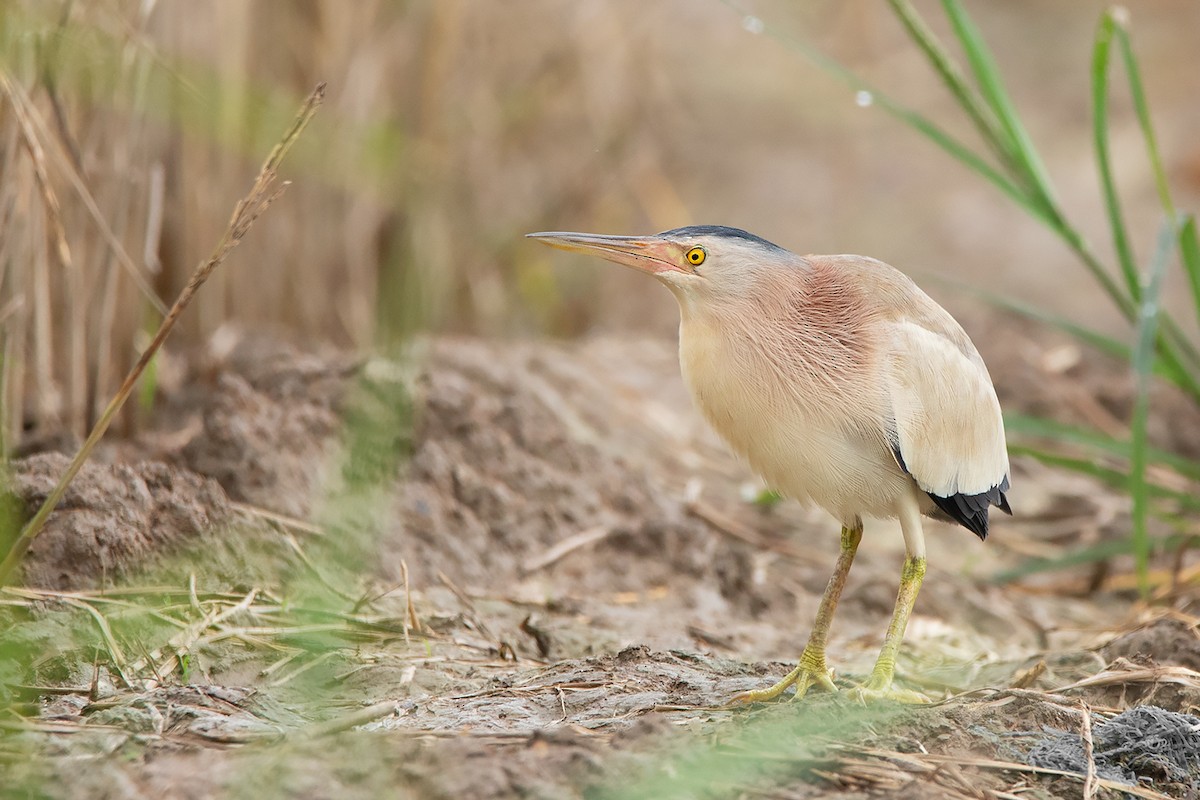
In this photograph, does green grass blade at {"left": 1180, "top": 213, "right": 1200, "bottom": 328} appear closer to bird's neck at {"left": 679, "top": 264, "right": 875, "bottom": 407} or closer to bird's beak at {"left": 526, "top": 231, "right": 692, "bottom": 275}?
bird's neck at {"left": 679, "top": 264, "right": 875, "bottom": 407}

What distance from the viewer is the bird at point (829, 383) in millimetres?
2764

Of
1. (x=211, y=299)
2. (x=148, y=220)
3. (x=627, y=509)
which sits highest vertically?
(x=148, y=220)

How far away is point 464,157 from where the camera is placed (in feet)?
21.9

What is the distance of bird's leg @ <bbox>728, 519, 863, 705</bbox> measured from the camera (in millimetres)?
2754

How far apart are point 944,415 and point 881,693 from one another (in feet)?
2.05

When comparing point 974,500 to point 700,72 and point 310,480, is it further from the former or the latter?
point 700,72

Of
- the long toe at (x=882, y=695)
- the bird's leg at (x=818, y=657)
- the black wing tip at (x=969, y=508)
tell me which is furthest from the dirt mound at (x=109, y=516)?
the black wing tip at (x=969, y=508)

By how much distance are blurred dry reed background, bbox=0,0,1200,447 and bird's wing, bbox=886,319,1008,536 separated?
186cm

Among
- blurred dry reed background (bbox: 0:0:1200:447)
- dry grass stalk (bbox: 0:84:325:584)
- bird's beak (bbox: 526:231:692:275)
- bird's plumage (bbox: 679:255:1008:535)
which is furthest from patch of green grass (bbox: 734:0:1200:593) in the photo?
dry grass stalk (bbox: 0:84:325:584)

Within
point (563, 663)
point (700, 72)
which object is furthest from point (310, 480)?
point (700, 72)

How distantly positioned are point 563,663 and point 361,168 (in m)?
3.13

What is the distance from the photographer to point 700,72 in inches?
432

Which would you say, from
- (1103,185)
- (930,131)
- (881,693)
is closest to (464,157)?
(930,131)

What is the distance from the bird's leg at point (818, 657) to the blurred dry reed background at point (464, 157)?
6.39 feet
